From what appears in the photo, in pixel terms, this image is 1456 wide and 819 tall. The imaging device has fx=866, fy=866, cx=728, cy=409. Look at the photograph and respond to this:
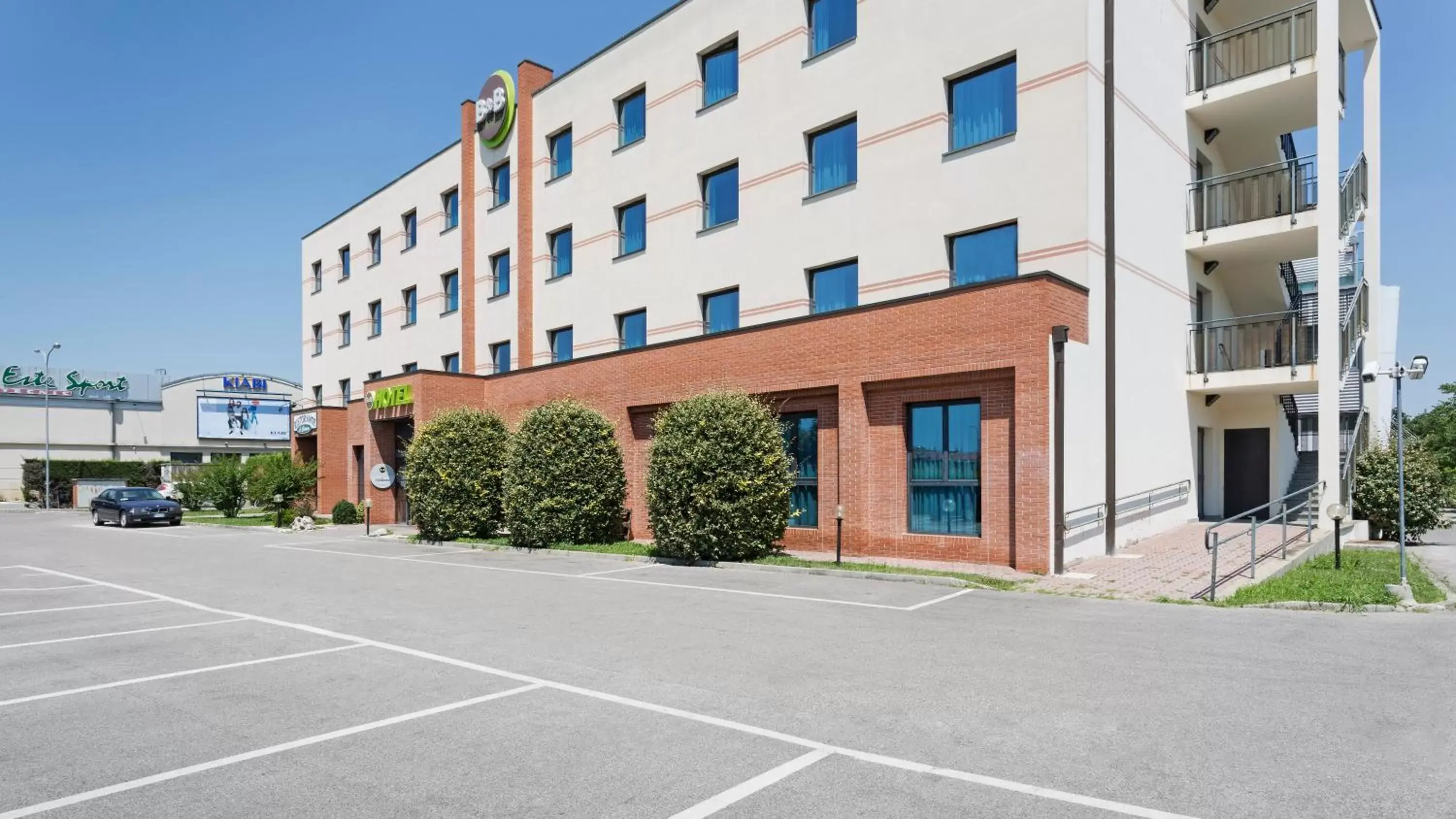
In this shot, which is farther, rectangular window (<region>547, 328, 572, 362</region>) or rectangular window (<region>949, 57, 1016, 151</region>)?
rectangular window (<region>547, 328, 572, 362</region>)

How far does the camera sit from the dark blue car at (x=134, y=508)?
104ft

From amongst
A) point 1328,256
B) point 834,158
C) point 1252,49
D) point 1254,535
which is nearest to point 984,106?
point 834,158

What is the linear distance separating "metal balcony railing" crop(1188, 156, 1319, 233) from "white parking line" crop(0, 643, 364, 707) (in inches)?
737

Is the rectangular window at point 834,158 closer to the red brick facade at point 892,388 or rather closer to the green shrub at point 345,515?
the red brick facade at point 892,388

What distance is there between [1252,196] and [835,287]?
923cm

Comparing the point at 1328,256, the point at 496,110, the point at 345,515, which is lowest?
the point at 345,515

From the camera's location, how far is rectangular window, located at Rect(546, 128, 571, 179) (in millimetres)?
27250

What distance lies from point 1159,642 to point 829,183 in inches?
531

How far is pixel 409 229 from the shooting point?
1361 inches

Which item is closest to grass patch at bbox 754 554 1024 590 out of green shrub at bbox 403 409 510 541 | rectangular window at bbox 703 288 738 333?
rectangular window at bbox 703 288 738 333

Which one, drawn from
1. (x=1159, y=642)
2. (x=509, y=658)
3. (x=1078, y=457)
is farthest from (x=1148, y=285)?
(x=509, y=658)

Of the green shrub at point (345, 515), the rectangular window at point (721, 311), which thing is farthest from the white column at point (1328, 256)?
the green shrub at point (345, 515)

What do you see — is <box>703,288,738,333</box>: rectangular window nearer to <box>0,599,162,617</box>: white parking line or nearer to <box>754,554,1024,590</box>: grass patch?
<box>754,554,1024,590</box>: grass patch

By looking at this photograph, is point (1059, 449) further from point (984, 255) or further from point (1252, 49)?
point (1252, 49)
